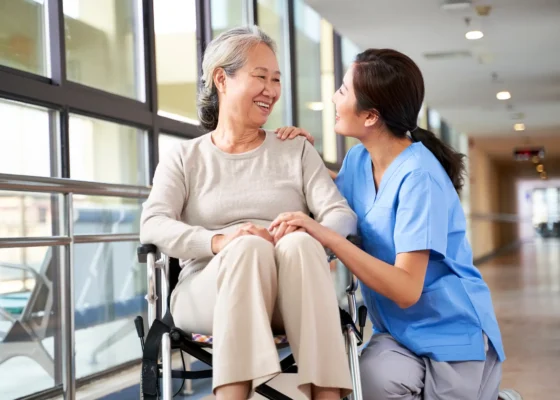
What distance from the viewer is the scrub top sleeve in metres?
1.80

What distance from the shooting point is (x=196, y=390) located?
3395 millimetres

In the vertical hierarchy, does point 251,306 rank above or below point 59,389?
above

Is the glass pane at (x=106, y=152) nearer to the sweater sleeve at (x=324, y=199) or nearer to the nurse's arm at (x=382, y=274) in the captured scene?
the sweater sleeve at (x=324, y=199)

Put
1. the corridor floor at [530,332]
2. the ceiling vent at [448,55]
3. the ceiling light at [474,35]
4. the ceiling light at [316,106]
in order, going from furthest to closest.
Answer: the ceiling vent at [448,55]
the ceiling light at [474,35]
the ceiling light at [316,106]
the corridor floor at [530,332]

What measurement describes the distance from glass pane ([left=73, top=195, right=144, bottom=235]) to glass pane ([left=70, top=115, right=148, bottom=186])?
16 centimetres

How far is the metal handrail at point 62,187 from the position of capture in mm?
2088

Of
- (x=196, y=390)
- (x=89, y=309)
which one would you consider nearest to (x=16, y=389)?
(x=89, y=309)

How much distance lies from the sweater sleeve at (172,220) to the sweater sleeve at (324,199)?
0.30 metres

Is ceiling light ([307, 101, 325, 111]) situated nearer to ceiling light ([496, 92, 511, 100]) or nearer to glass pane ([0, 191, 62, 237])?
glass pane ([0, 191, 62, 237])

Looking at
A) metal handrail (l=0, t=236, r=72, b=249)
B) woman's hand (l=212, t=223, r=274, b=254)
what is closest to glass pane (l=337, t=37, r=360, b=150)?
metal handrail (l=0, t=236, r=72, b=249)

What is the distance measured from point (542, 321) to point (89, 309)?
3.70m

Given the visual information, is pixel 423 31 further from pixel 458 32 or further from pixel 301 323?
pixel 301 323

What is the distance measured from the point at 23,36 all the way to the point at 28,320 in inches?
46.3

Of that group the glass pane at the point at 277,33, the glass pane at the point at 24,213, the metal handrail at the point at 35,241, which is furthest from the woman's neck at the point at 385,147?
the glass pane at the point at 277,33
